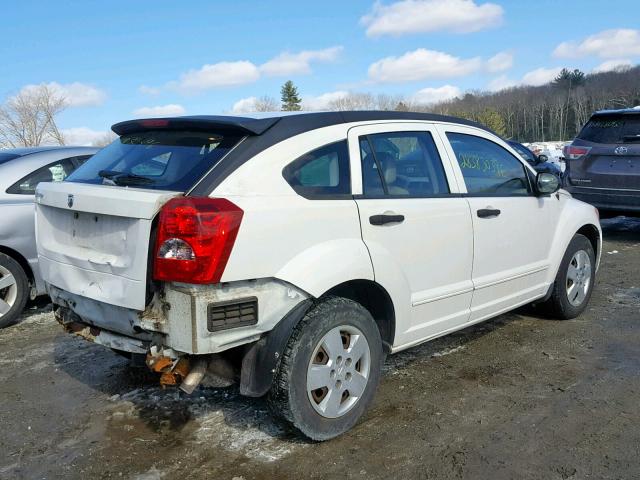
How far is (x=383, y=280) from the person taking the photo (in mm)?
3291

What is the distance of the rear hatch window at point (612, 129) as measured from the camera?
809 centimetres

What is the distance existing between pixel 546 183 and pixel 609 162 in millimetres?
4484

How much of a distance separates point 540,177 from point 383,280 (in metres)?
1.94

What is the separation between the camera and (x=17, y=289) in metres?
5.32

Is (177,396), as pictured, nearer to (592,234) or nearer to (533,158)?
(592,234)

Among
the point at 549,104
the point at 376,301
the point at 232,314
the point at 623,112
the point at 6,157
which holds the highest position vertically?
the point at 549,104

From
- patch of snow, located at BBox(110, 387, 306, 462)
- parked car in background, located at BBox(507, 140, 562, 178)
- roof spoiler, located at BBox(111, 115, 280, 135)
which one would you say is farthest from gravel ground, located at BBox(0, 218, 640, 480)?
parked car in background, located at BBox(507, 140, 562, 178)

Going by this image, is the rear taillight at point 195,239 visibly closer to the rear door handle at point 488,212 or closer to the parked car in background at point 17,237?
the rear door handle at point 488,212

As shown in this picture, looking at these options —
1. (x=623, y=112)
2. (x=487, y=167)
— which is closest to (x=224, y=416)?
(x=487, y=167)

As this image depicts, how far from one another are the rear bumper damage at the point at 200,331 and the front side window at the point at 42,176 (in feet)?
9.49

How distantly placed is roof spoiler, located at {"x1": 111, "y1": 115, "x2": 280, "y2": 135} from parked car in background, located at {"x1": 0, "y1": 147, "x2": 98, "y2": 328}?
2.19m

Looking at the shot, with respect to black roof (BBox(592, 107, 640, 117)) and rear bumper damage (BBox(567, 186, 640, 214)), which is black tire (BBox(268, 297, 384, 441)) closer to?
rear bumper damage (BBox(567, 186, 640, 214))

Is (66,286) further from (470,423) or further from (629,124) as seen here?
(629,124)

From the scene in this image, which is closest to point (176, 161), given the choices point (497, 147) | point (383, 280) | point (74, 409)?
point (383, 280)
